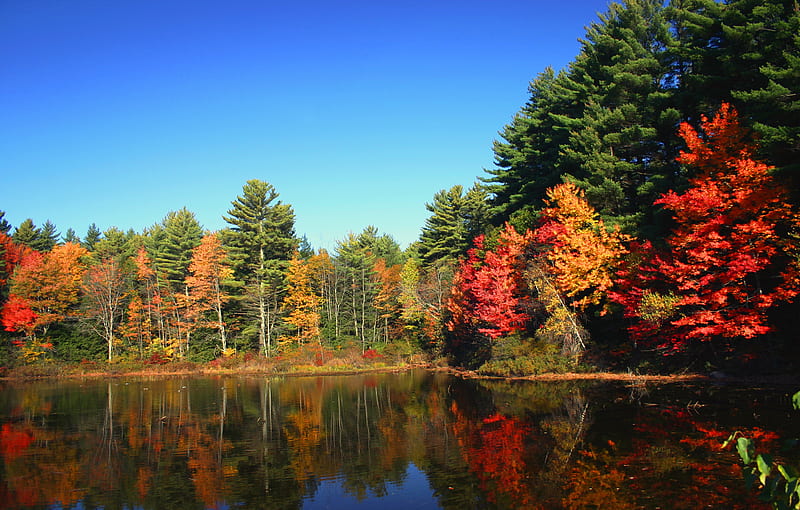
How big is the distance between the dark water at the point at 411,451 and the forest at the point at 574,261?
4305 mm

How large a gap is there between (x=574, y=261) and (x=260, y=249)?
34.4 metres

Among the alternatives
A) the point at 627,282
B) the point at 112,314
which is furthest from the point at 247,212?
the point at 627,282

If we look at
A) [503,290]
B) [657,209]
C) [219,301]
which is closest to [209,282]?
[219,301]

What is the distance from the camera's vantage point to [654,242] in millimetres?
23734

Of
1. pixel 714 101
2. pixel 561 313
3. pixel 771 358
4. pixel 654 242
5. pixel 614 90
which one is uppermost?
pixel 614 90

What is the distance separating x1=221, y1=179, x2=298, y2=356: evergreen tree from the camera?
4931 centimetres

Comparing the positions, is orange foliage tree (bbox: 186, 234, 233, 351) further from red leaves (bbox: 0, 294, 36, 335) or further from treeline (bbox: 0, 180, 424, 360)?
red leaves (bbox: 0, 294, 36, 335)

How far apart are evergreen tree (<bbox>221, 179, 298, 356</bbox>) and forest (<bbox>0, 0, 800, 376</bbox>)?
0.23m

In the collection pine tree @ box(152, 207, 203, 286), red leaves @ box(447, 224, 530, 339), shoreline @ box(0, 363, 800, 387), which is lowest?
shoreline @ box(0, 363, 800, 387)

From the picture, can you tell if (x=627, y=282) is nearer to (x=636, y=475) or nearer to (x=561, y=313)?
(x=561, y=313)

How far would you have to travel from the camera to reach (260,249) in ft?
168

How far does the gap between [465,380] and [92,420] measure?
66.0 feet

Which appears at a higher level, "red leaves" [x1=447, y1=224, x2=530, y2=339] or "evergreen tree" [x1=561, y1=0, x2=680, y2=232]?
"evergreen tree" [x1=561, y1=0, x2=680, y2=232]

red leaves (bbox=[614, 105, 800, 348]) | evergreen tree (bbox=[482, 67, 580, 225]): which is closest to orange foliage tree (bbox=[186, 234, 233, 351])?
evergreen tree (bbox=[482, 67, 580, 225])
